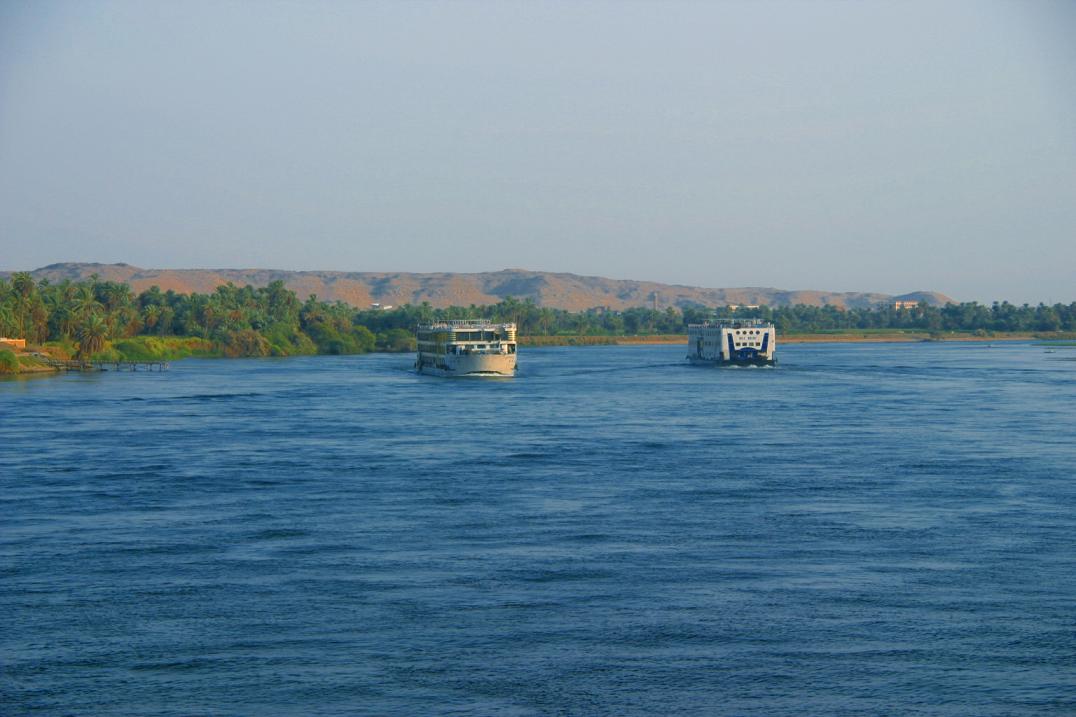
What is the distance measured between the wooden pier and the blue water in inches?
2969

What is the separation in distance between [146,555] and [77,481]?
15675 mm

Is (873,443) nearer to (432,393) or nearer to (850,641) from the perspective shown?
(850,641)

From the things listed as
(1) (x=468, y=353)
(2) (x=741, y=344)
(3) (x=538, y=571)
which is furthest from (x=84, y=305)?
(3) (x=538, y=571)

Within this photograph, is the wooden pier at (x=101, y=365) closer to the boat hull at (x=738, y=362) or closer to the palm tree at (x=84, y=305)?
the palm tree at (x=84, y=305)

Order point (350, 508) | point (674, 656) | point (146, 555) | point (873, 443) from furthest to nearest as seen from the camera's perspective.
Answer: point (873, 443), point (350, 508), point (146, 555), point (674, 656)

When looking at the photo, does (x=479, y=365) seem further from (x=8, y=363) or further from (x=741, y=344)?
(x=8, y=363)

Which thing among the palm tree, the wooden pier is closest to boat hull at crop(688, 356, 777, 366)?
the wooden pier

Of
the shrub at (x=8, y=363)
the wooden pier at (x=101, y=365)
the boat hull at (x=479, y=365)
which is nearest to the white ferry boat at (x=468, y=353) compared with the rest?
the boat hull at (x=479, y=365)

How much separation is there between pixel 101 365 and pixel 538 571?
422ft

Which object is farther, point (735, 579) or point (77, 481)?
point (77, 481)

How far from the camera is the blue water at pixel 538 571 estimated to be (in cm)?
2216

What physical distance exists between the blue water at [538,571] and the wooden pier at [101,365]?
75.4 m

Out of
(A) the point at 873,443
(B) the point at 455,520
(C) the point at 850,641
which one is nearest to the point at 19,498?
(B) the point at 455,520

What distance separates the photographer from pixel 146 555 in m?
33.0
